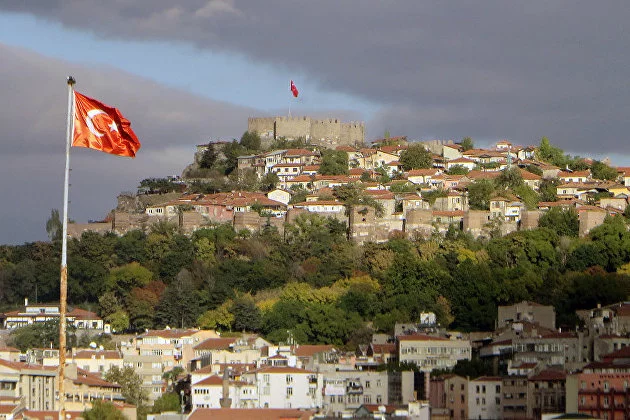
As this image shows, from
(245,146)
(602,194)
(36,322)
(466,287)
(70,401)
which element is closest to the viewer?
(70,401)

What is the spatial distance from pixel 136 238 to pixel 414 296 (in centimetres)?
1783

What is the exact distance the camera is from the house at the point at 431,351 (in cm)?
6600

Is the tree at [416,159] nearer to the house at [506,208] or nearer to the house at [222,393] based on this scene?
the house at [506,208]

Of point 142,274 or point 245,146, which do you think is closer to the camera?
point 142,274

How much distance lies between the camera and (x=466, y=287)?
73.7 m

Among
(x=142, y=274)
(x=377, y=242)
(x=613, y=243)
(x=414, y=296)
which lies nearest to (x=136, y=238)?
(x=142, y=274)

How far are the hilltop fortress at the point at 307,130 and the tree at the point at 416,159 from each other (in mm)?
7168

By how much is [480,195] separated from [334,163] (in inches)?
549

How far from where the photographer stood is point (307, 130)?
10906 cm

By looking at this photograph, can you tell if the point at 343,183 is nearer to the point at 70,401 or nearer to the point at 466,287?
the point at 466,287

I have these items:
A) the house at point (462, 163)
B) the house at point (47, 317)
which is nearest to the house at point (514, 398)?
the house at point (47, 317)

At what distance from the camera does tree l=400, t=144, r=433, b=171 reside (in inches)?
4028

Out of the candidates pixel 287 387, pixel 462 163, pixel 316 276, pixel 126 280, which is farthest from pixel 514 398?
pixel 462 163

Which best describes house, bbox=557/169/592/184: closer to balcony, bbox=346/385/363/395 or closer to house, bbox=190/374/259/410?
balcony, bbox=346/385/363/395
